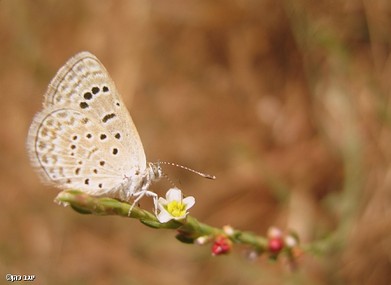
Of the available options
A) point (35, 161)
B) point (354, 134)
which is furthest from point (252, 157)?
point (35, 161)

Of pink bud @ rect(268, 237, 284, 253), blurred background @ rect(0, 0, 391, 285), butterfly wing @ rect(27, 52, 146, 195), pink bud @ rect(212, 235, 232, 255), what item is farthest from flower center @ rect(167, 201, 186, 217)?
blurred background @ rect(0, 0, 391, 285)

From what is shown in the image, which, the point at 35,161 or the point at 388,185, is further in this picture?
the point at 388,185

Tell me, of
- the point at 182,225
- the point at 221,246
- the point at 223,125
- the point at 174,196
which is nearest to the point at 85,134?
the point at 174,196

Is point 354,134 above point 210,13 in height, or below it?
below

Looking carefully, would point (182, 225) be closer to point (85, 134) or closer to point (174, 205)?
point (174, 205)

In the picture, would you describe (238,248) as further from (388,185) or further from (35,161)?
(35,161)

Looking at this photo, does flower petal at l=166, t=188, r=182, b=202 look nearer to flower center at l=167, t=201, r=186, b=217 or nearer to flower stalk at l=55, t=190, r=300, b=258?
flower center at l=167, t=201, r=186, b=217
